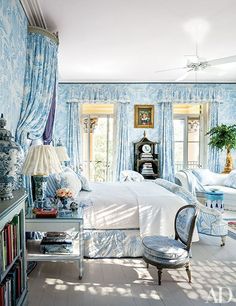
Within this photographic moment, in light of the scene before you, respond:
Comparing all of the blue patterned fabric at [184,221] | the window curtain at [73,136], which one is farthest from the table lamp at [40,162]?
the window curtain at [73,136]

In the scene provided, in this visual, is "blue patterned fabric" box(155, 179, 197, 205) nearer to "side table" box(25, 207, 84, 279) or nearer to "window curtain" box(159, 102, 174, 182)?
"side table" box(25, 207, 84, 279)

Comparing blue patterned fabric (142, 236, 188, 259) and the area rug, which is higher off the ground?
blue patterned fabric (142, 236, 188, 259)

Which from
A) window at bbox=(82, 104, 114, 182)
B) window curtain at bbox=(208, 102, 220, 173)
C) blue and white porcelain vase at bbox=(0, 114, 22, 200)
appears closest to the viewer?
blue and white porcelain vase at bbox=(0, 114, 22, 200)

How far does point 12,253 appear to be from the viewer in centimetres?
190

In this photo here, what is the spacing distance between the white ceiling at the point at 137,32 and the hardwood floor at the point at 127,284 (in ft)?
9.76

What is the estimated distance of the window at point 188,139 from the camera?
7.15 m

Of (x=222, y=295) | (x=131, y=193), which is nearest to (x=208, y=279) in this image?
(x=222, y=295)

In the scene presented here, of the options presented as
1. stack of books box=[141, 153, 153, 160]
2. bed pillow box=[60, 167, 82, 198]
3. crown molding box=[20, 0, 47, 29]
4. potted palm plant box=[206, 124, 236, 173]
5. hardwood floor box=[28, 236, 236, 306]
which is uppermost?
crown molding box=[20, 0, 47, 29]

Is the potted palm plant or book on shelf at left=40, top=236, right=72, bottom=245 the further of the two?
the potted palm plant

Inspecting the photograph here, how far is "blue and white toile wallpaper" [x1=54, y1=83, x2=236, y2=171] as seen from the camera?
6707 mm

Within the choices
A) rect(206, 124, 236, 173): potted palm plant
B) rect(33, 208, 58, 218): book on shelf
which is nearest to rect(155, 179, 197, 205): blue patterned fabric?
rect(33, 208, 58, 218): book on shelf

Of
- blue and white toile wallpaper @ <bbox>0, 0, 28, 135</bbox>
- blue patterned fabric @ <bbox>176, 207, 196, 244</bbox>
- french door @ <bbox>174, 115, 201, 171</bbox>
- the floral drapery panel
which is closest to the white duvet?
blue patterned fabric @ <bbox>176, 207, 196, 244</bbox>

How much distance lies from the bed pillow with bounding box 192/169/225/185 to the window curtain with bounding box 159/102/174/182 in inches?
26.0

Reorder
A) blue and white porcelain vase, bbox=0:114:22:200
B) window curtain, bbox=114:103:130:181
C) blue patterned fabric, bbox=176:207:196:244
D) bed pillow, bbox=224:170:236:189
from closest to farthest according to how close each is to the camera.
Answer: blue and white porcelain vase, bbox=0:114:22:200
blue patterned fabric, bbox=176:207:196:244
bed pillow, bbox=224:170:236:189
window curtain, bbox=114:103:130:181
